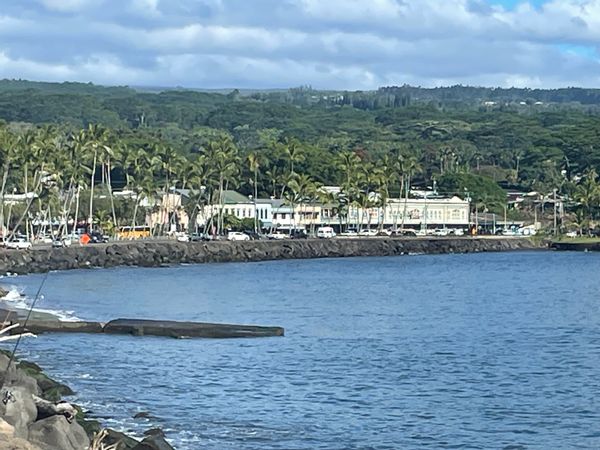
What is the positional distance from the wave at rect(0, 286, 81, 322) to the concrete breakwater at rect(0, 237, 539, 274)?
16229 mm

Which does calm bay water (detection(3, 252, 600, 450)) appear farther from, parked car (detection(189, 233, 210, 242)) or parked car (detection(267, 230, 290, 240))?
parked car (detection(267, 230, 290, 240))

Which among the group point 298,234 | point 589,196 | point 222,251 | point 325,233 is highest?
point 589,196

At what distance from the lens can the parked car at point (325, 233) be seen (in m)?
144

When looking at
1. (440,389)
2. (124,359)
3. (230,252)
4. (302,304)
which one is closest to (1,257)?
(230,252)

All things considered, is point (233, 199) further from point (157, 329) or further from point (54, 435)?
point (54, 435)

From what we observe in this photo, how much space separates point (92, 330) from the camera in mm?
47062

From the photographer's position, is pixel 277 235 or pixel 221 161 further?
pixel 277 235

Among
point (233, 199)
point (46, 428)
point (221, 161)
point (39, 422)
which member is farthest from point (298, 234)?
point (46, 428)

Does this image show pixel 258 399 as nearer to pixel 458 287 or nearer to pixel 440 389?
pixel 440 389

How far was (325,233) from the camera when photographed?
147 metres

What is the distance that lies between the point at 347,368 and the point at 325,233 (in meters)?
108

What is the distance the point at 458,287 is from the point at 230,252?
4134 cm

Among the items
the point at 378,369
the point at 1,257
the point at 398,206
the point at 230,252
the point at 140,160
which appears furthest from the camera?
the point at 398,206

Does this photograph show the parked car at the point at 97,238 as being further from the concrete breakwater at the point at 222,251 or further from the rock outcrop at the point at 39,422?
the rock outcrop at the point at 39,422
